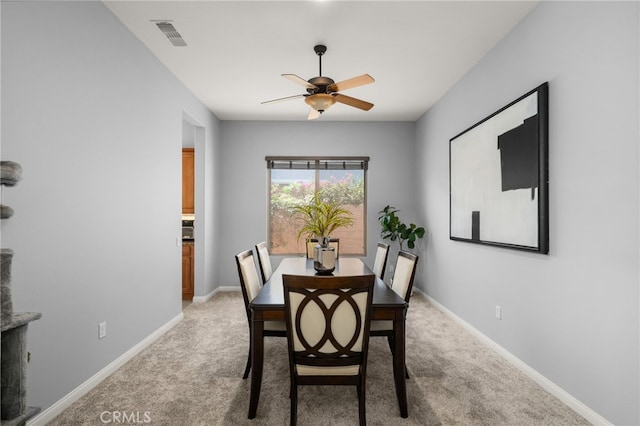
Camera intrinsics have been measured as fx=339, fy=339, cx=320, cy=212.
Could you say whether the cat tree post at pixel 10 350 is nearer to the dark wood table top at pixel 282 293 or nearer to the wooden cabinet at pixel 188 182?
the dark wood table top at pixel 282 293

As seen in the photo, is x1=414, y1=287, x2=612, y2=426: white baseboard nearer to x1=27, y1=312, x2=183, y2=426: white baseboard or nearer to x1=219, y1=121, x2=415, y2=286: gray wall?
x1=219, y1=121, x2=415, y2=286: gray wall

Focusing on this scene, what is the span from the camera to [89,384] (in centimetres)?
→ 242

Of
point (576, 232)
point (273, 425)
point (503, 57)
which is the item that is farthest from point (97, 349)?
point (503, 57)

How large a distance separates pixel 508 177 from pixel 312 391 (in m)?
2.32

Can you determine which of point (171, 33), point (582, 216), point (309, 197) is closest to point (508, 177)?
point (582, 216)

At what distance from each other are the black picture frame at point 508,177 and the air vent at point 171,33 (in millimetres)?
2896

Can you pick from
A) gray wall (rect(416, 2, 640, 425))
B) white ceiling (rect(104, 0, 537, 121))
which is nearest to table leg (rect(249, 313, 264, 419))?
gray wall (rect(416, 2, 640, 425))

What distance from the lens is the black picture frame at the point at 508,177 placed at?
2.46 meters

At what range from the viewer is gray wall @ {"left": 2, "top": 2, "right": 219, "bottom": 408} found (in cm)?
192

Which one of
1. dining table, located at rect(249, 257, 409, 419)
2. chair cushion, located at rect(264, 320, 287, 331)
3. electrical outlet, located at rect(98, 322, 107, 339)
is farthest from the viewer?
electrical outlet, located at rect(98, 322, 107, 339)

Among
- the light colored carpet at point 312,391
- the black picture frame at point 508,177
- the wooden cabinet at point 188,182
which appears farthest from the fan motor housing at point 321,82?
the wooden cabinet at point 188,182

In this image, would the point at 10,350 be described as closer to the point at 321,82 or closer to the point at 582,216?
the point at 321,82

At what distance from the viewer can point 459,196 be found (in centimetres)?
391

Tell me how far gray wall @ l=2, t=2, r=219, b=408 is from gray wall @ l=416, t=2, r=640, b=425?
10.8ft
